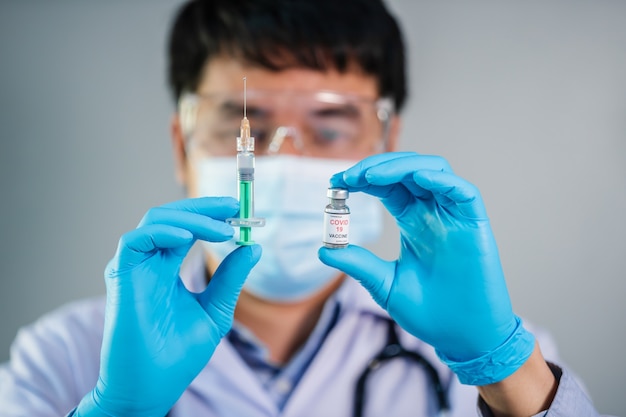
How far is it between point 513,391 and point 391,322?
0.51 m

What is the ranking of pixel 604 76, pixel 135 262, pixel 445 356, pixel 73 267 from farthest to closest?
pixel 73 267 < pixel 604 76 < pixel 445 356 < pixel 135 262

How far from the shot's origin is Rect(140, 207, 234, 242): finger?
93cm

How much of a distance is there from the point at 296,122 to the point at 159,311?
2.33 feet

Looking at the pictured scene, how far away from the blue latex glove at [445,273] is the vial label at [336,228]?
0.02m

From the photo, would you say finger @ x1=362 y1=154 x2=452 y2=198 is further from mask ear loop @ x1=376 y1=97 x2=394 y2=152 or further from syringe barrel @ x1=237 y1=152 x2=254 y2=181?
mask ear loop @ x1=376 y1=97 x2=394 y2=152

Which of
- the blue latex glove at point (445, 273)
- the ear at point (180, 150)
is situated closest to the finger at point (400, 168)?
the blue latex glove at point (445, 273)

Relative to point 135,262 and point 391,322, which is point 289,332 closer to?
point 391,322

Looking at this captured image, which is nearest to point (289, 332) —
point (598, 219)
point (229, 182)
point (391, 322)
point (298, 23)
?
point (391, 322)

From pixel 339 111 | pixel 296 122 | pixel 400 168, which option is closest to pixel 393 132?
pixel 339 111

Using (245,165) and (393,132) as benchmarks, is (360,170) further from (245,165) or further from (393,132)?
(393,132)

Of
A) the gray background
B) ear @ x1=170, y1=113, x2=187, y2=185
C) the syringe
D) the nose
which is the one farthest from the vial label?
the gray background

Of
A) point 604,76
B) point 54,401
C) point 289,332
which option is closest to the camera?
point 54,401

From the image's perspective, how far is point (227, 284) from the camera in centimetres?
100

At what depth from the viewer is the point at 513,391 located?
0.98 meters
